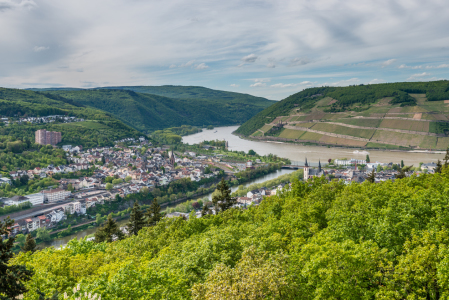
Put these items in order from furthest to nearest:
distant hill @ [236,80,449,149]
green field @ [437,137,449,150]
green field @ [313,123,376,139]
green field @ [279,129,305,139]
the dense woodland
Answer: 1. the dense woodland
2. green field @ [279,129,305,139]
3. green field @ [313,123,376,139]
4. distant hill @ [236,80,449,149]
5. green field @ [437,137,449,150]

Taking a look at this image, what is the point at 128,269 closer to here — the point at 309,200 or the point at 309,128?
the point at 309,200

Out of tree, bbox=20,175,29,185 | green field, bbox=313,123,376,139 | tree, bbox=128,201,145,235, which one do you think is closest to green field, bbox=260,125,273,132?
green field, bbox=313,123,376,139

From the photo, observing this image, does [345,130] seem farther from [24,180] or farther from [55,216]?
[55,216]

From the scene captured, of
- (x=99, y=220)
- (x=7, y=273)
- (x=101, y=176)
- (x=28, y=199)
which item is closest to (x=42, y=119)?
(x=101, y=176)

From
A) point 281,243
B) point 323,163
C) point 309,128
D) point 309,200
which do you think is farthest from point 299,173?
point 309,128

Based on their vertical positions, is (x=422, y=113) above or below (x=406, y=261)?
above

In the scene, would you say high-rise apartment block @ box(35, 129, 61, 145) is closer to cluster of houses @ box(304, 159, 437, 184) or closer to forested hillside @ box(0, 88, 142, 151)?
forested hillside @ box(0, 88, 142, 151)
